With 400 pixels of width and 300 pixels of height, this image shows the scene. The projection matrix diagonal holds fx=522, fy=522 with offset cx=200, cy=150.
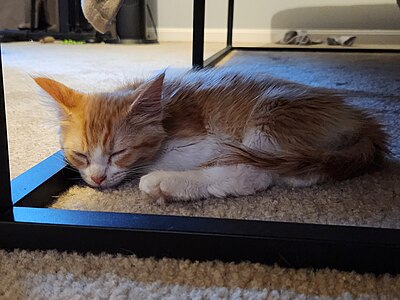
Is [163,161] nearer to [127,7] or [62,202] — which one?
[62,202]

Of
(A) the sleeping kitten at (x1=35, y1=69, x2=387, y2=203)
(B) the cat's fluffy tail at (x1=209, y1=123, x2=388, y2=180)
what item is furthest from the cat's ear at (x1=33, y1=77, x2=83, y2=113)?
(B) the cat's fluffy tail at (x1=209, y1=123, x2=388, y2=180)

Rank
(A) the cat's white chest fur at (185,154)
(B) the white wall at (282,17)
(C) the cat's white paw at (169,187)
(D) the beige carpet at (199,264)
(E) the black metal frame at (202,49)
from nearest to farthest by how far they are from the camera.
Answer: (D) the beige carpet at (199,264)
(C) the cat's white paw at (169,187)
(A) the cat's white chest fur at (185,154)
(E) the black metal frame at (202,49)
(B) the white wall at (282,17)

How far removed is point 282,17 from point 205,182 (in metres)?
3.00

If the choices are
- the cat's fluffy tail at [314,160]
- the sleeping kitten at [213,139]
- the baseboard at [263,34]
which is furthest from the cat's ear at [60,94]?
the baseboard at [263,34]

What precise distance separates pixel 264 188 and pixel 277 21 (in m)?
2.97

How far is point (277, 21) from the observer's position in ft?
12.0

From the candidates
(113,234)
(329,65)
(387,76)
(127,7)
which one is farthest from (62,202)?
(127,7)

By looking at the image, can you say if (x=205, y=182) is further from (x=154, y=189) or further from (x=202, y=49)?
(x=202, y=49)

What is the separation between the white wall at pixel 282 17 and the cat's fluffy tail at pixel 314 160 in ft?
9.18

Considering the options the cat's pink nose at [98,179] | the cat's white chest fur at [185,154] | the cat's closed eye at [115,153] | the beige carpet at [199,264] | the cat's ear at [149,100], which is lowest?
the beige carpet at [199,264]

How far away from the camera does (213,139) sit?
3.24ft

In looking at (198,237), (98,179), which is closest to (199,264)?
(198,237)

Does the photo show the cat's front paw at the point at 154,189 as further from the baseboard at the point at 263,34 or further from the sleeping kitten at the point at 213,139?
the baseboard at the point at 263,34

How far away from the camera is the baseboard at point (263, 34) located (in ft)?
11.5
